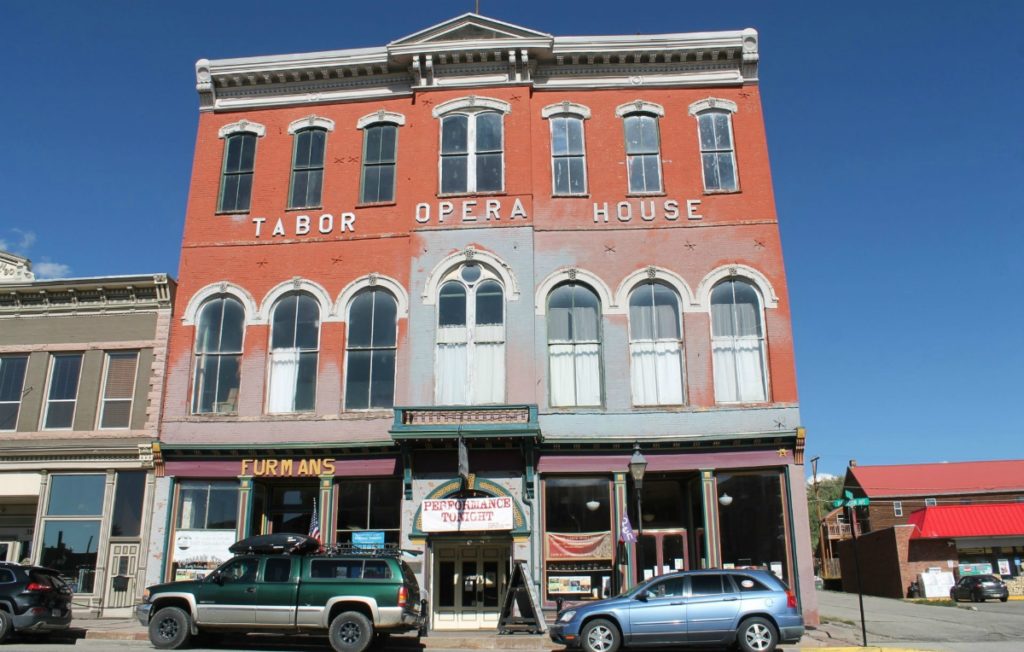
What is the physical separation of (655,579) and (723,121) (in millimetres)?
13843

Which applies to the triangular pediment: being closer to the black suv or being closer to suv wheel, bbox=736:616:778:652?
the black suv

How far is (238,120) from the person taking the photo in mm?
25391

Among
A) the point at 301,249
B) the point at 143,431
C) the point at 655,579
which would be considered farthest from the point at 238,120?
the point at 655,579

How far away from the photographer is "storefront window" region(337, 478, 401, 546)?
2144cm

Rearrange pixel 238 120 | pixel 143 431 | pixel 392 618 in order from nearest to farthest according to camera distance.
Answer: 1. pixel 392 618
2. pixel 143 431
3. pixel 238 120

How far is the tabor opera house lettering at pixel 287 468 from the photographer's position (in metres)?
21.8

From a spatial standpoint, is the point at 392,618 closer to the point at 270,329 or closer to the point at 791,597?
the point at 791,597

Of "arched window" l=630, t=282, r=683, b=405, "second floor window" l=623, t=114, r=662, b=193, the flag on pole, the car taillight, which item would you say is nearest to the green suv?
the car taillight

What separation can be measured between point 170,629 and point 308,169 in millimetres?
13604

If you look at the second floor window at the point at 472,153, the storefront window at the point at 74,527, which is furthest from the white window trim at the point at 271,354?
the storefront window at the point at 74,527

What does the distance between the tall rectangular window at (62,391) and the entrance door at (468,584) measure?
1152 cm

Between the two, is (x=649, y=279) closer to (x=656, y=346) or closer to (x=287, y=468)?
(x=656, y=346)

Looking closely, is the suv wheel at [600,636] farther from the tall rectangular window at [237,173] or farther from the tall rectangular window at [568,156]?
the tall rectangular window at [237,173]

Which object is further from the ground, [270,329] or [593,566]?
[270,329]
